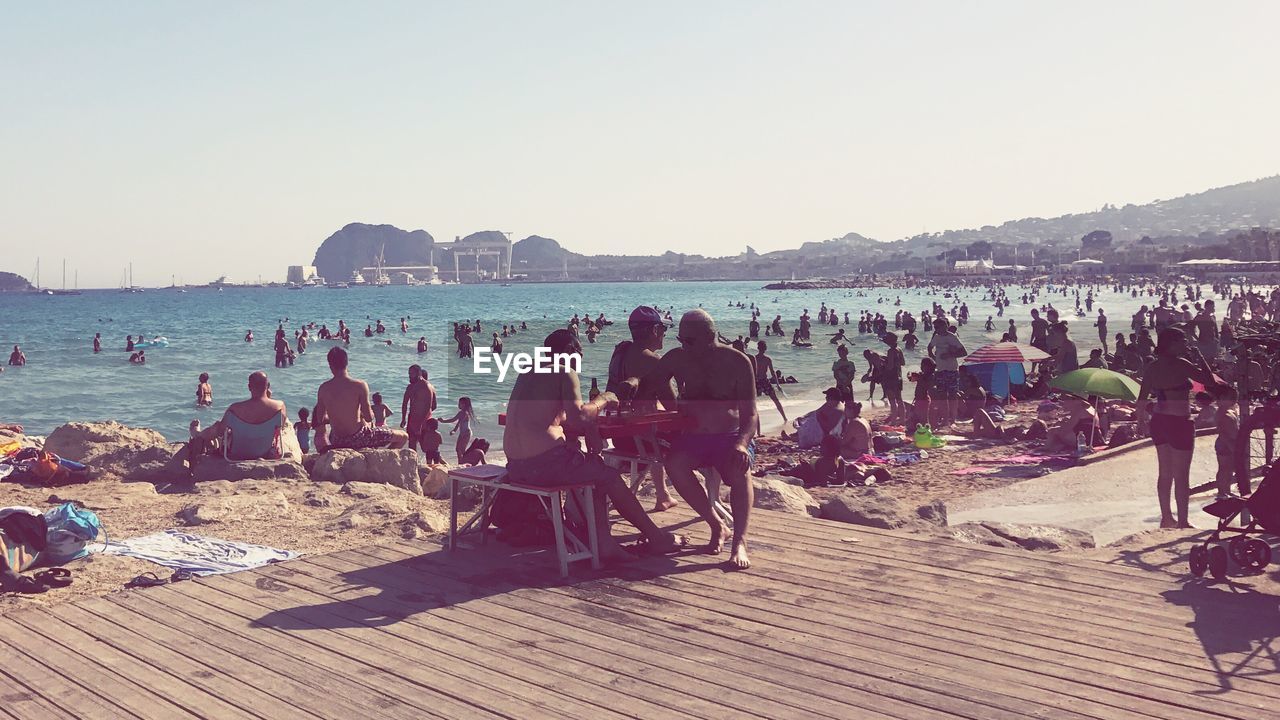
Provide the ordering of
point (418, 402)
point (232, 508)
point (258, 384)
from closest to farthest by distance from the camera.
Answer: point (232, 508) → point (258, 384) → point (418, 402)

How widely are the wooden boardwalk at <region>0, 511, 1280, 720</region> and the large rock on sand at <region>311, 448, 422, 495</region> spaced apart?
2.96 m

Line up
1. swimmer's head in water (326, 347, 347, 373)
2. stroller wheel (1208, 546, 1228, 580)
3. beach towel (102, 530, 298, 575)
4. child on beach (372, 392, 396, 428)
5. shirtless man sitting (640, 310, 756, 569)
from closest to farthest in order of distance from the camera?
stroller wheel (1208, 546, 1228, 580) < shirtless man sitting (640, 310, 756, 569) < beach towel (102, 530, 298, 575) < swimmer's head in water (326, 347, 347, 373) < child on beach (372, 392, 396, 428)

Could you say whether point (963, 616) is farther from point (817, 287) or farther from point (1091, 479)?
point (817, 287)

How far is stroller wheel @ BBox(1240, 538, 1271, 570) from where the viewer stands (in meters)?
4.94

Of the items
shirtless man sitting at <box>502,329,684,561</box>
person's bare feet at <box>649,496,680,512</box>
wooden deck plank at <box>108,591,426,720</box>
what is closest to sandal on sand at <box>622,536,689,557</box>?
shirtless man sitting at <box>502,329,684,561</box>

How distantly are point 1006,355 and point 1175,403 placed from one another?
11042 millimetres

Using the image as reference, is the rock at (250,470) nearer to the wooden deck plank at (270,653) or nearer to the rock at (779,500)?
the wooden deck plank at (270,653)

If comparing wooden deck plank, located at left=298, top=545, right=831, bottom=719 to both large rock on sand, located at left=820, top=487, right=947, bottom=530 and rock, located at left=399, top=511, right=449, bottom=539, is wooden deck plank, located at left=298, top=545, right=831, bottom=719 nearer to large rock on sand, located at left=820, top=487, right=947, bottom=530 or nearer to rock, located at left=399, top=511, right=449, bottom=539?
rock, located at left=399, top=511, right=449, bottom=539

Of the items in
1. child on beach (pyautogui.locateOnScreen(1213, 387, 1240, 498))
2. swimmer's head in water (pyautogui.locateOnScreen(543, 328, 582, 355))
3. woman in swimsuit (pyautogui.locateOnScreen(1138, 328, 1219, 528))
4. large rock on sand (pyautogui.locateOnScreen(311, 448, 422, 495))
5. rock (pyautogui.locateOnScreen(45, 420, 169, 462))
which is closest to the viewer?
swimmer's head in water (pyautogui.locateOnScreen(543, 328, 582, 355))

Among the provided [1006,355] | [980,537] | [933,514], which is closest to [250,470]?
[933,514]

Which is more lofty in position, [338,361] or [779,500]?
[338,361]

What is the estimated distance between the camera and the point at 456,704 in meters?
3.68

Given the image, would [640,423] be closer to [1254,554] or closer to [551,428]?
[551,428]

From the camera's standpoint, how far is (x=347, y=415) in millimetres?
9398
